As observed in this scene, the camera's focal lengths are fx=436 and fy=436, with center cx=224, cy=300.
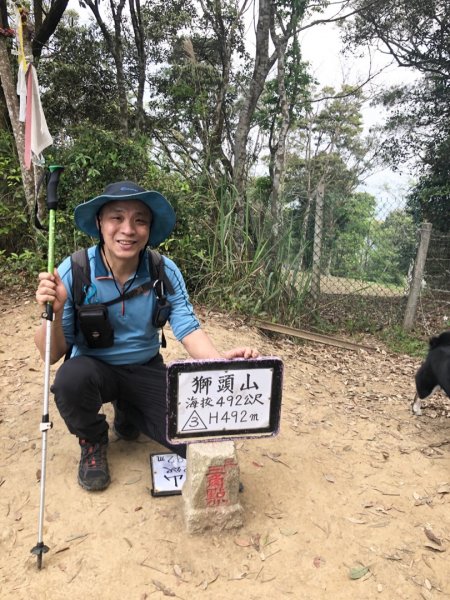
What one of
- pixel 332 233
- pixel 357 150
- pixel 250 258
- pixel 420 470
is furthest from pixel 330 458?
pixel 357 150

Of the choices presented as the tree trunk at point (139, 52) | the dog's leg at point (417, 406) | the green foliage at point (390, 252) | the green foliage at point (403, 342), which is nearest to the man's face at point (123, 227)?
the dog's leg at point (417, 406)

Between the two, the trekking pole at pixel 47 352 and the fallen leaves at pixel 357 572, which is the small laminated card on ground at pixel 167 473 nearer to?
the trekking pole at pixel 47 352

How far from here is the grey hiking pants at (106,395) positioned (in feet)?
6.45

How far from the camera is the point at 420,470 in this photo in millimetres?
2625

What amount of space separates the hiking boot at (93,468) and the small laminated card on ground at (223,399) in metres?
0.57

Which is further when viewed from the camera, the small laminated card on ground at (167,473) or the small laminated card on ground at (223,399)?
the small laminated card on ground at (167,473)

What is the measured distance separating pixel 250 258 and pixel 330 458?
291cm

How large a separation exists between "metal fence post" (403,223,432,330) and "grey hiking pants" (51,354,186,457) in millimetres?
4253

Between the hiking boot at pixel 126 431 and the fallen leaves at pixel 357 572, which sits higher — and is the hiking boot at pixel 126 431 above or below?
above

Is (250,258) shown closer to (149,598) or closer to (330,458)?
(330,458)

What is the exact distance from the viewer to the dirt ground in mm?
1714

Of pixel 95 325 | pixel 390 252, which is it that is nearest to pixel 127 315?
pixel 95 325

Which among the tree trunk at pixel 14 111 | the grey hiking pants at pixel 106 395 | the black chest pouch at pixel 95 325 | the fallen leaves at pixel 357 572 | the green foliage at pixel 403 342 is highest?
the tree trunk at pixel 14 111

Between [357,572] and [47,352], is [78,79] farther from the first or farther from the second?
[357,572]
